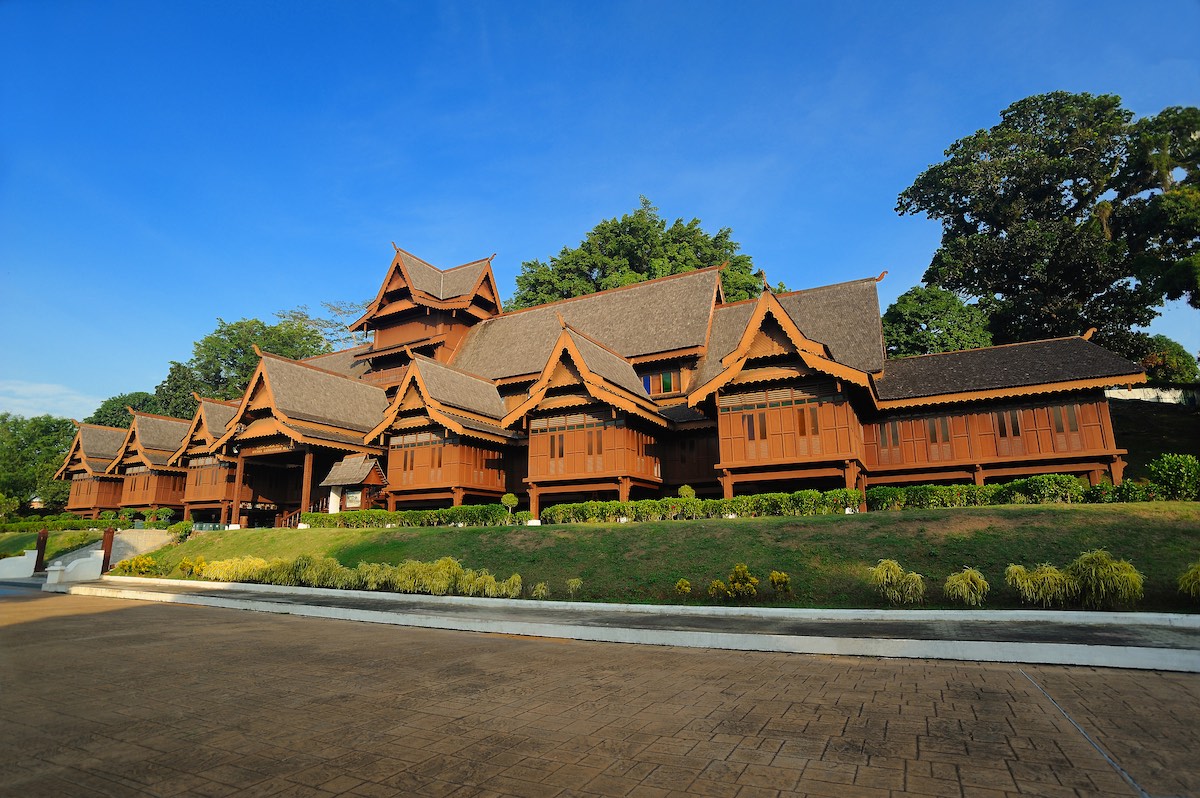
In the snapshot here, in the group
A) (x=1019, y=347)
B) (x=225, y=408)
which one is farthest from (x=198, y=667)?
(x=225, y=408)

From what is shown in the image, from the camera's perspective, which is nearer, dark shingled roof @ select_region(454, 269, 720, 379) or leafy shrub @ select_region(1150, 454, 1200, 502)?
leafy shrub @ select_region(1150, 454, 1200, 502)

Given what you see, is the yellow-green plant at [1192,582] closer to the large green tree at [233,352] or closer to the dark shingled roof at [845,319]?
the dark shingled roof at [845,319]

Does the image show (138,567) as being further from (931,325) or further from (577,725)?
(931,325)

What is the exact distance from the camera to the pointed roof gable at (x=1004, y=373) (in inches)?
858

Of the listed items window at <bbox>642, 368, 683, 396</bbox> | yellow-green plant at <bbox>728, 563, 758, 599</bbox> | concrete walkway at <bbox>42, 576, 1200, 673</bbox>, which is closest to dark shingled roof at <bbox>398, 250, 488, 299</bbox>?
window at <bbox>642, 368, 683, 396</bbox>

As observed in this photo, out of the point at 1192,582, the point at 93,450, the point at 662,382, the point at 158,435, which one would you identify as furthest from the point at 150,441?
the point at 1192,582

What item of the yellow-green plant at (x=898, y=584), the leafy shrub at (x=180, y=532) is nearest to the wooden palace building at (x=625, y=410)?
the leafy shrub at (x=180, y=532)

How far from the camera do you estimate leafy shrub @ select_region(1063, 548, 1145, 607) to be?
11102 mm

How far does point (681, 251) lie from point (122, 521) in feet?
136

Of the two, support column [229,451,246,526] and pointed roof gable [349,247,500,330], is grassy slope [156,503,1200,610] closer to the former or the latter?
support column [229,451,246,526]

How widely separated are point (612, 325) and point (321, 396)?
16160 mm

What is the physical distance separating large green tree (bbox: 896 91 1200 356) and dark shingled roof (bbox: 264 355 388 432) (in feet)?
124

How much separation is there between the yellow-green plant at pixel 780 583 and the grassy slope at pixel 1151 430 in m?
20.9

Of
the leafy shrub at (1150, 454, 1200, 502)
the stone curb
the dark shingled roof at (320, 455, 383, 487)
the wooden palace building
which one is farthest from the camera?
the dark shingled roof at (320, 455, 383, 487)
